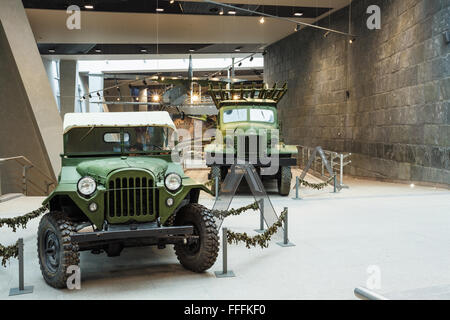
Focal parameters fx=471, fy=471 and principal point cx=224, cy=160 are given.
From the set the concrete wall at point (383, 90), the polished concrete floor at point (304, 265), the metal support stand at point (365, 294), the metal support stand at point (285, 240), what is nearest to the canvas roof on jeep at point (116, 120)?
the polished concrete floor at point (304, 265)

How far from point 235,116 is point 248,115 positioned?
31 cm

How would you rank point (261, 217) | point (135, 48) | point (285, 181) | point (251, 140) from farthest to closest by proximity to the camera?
point (135, 48), point (251, 140), point (285, 181), point (261, 217)

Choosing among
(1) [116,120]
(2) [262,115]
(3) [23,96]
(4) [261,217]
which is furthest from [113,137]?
(3) [23,96]

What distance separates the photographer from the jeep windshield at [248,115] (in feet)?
36.6

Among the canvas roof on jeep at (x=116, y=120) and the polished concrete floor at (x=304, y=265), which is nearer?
the polished concrete floor at (x=304, y=265)

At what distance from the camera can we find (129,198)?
4504 millimetres

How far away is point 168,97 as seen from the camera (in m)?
25.7

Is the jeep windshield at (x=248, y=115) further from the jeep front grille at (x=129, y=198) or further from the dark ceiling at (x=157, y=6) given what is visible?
the jeep front grille at (x=129, y=198)

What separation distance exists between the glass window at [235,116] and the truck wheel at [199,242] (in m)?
6.34

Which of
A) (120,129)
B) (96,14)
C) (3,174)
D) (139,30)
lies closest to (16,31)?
(96,14)

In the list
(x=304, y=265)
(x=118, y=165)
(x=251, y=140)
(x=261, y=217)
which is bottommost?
(x=304, y=265)

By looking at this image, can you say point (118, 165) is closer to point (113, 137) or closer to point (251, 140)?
point (113, 137)

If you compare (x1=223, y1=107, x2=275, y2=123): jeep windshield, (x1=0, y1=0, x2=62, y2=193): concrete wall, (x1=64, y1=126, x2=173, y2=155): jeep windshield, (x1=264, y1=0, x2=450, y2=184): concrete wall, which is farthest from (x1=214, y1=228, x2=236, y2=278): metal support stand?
(x1=0, y1=0, x2=62, y2=193): concrete wall

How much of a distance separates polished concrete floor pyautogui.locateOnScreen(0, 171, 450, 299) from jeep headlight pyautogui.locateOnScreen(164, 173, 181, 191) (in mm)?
878
